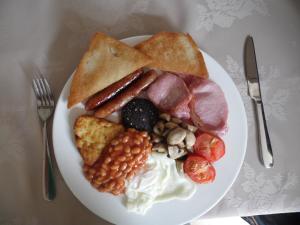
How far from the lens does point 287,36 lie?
1489 mm

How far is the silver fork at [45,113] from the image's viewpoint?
1.25 metres

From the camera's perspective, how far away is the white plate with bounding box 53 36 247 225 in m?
1.16

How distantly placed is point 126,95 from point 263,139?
621 mm

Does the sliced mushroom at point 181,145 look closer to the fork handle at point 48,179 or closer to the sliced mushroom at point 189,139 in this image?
the sliced mushroom at point 189,139

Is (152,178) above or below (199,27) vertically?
below

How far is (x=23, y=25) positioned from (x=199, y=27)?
0.87m

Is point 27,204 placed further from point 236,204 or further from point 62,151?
point 236,204

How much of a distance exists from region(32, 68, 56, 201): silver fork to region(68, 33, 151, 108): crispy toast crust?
0.16m

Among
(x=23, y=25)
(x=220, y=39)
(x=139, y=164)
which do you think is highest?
(x=220, y=39)

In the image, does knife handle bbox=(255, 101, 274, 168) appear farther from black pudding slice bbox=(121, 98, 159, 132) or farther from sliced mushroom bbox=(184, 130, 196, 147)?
black pudding slice bbox=(121, 98, 159, 132)

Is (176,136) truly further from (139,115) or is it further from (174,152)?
(139,115)

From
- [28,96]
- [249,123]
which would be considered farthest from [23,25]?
[249,123]

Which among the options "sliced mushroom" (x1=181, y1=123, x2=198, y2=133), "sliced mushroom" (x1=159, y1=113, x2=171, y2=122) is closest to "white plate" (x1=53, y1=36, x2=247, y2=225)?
"sliced mushroom" (x1=181, y1=123, x2=198, y2=133)

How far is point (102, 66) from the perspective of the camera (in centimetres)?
130
